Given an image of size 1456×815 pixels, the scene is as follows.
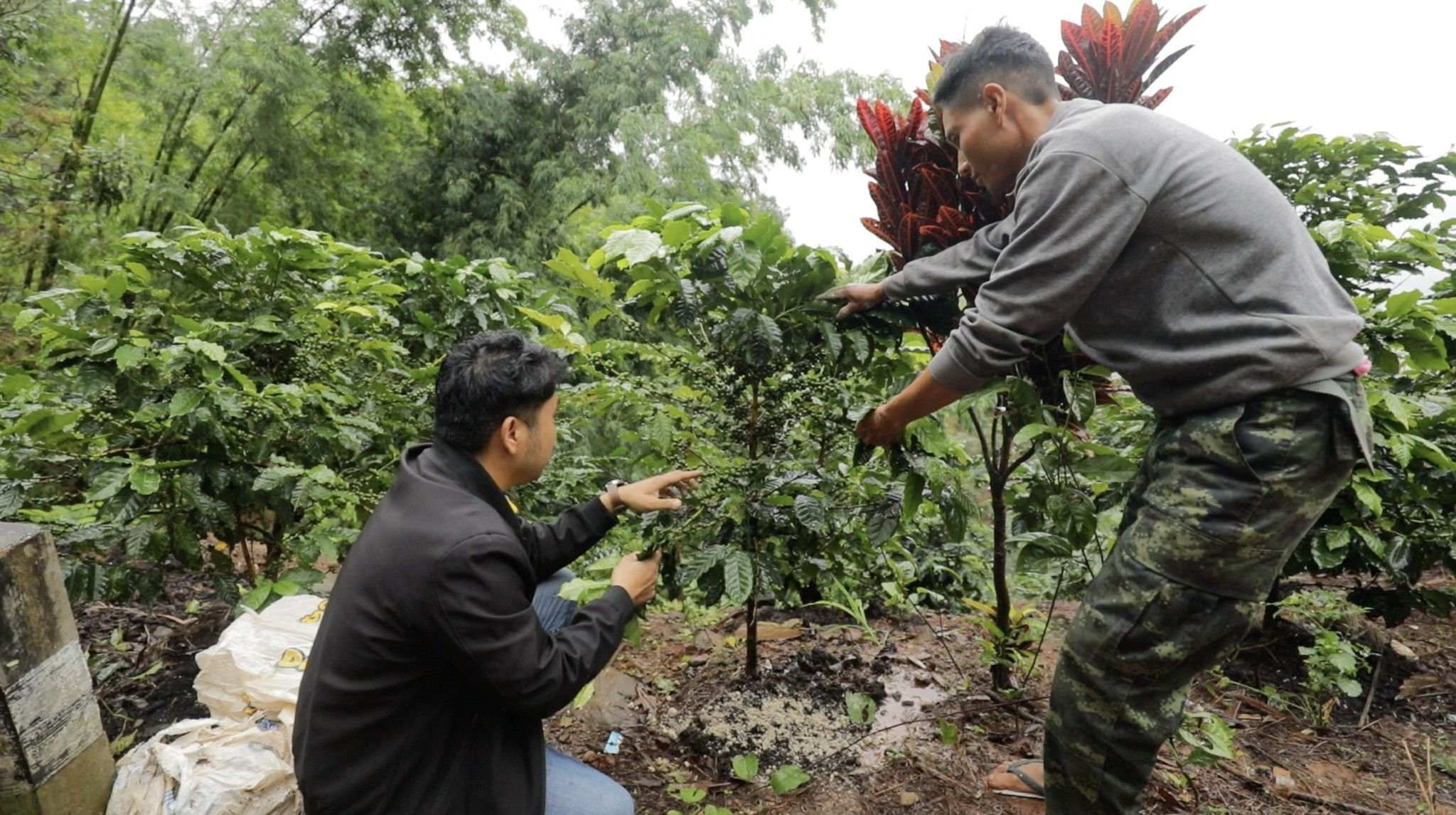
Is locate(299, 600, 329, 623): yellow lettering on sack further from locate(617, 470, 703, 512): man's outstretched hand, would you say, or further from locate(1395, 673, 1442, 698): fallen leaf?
locate(1395, 673, 1442, 698): fallen leaf

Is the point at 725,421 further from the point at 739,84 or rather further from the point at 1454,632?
the point at 739,84

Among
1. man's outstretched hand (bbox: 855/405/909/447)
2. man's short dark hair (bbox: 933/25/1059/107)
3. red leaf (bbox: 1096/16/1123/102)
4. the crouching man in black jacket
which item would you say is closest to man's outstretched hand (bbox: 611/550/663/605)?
the crouching man in black jacket

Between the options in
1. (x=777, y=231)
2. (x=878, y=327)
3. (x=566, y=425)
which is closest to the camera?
(x=777, y=231)

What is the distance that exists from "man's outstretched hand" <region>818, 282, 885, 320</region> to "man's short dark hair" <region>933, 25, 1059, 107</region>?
49cm

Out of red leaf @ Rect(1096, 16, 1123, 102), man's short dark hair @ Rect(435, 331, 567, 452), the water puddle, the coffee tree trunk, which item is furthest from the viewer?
the water puddle

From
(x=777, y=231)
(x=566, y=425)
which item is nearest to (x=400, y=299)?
(x=566, y=425)

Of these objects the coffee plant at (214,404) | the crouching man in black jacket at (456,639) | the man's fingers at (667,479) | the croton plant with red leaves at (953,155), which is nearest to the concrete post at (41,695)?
the coffee plant at (214,404)

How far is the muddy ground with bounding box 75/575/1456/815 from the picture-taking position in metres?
2.25

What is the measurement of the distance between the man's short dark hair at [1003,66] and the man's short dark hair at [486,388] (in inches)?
45.2

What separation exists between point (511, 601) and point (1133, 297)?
1426 mm

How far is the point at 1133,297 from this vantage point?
5.20ft

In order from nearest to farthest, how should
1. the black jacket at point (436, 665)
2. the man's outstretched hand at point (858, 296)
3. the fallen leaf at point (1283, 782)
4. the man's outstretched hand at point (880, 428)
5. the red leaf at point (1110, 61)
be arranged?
the black jacket at point (436, 665) → the man's outstretched hand at point (880, 428) → the man's outstretched hand at point (858, 296) → the red leaf at point (1110, 61) → the fallen leaf at point (1283, 782)

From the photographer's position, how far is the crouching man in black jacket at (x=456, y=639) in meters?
1.43

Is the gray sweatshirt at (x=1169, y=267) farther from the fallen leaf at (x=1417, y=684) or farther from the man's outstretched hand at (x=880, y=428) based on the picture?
the fallen leaf at (x=1417, y=684)
